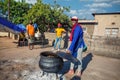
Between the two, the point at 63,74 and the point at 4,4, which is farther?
the point at 4,4

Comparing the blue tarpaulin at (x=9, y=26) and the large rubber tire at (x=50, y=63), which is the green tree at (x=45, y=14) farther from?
the large rubber tire at (x=50, y=63)

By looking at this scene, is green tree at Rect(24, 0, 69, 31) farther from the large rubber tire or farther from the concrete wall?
the large rubber tire

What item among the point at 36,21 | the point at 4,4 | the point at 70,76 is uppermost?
the point at 4,4

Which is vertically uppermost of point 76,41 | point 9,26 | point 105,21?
point 105,21

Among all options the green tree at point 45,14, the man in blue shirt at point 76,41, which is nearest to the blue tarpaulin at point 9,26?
the green tree at point 45,14

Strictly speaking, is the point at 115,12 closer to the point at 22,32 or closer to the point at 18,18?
the point at 22,32

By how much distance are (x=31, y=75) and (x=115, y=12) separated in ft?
59.9

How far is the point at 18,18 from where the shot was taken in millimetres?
29562

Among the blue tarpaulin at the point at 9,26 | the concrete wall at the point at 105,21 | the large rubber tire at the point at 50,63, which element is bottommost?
the large rubber tire at the point at 50,63

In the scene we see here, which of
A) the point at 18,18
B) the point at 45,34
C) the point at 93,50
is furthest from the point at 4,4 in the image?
the point at 93,50

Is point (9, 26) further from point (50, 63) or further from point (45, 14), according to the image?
point (50, 63)

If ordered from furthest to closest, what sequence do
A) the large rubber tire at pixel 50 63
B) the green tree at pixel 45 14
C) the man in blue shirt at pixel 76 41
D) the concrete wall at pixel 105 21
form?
the concrete wall at pixel 105 21 → the green tree at pixel 45 14 → the man in blue shirt at pixel 76 41 → the large rubber tire at pixel 50 63

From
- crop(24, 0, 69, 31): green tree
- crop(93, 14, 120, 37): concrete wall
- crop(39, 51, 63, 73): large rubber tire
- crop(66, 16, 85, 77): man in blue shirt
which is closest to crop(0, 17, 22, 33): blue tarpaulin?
crop(24, 0, 69, 31): green tree

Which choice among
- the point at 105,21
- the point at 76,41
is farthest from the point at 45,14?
the point at 76,41
